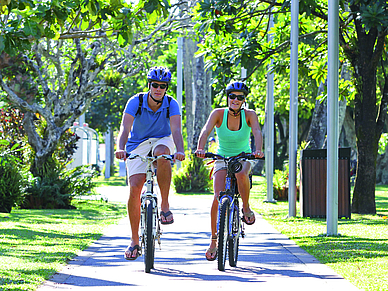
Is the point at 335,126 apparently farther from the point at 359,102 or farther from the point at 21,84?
the point at 21,84

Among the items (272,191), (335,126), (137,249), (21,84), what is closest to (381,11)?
(335,126)

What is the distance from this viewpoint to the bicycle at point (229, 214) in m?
6.91

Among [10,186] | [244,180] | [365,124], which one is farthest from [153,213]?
[10,186]

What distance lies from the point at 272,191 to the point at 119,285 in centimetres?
1293

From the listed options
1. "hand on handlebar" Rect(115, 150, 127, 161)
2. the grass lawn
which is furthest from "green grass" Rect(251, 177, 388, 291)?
"hand on handlebar" Rect(115, 150, 127, 161)

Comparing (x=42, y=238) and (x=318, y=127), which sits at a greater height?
(x=318, y=127)

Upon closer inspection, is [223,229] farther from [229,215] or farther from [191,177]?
[191,177]

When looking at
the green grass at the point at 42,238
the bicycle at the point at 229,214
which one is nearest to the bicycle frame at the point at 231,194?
the bicycle at the point at 229,214

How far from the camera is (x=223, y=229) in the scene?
271 inches

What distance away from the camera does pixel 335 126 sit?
34.9 ft

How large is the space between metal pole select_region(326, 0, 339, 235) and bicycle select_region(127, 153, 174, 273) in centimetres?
440

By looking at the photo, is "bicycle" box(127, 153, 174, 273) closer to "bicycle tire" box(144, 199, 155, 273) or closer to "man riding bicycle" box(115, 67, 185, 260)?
"bicycle tire" box(144, 199, 155, 273)

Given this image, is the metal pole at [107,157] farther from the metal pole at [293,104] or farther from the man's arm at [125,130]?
the man's arm at [125,130]

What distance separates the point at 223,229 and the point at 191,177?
1770 centimetres
